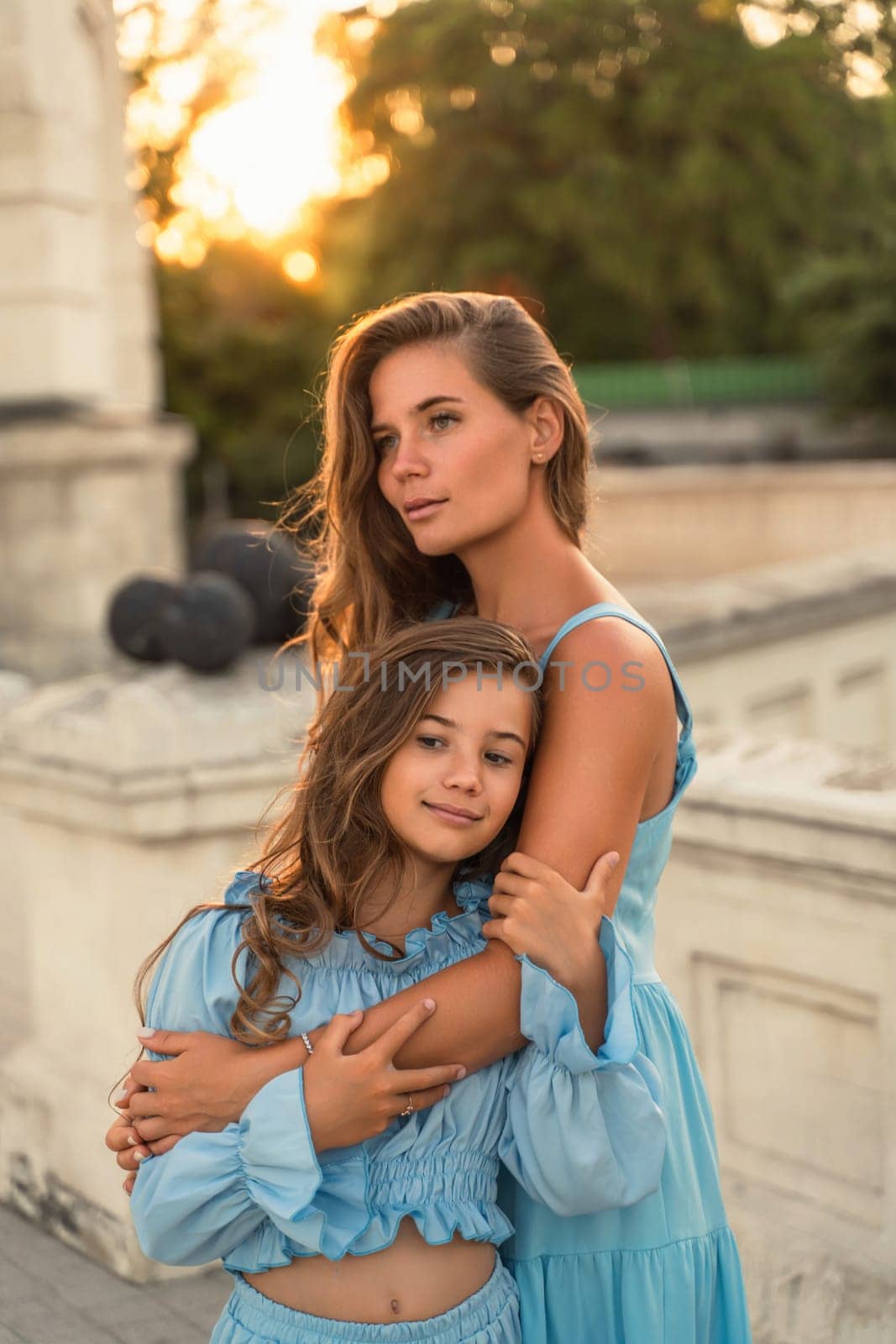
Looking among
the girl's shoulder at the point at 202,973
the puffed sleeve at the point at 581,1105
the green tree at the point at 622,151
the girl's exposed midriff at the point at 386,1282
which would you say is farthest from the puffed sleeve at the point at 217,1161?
the green tree at the point at 622,151

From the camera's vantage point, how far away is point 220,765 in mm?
3346

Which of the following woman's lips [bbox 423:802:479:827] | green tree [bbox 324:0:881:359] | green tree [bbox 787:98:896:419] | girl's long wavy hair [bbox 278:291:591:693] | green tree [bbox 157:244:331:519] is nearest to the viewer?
woman's lips [bbox 423:802:479:827]

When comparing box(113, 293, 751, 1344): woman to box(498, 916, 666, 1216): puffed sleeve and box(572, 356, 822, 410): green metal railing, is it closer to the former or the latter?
box(498, 916, 666, 1216): puffed sleeve

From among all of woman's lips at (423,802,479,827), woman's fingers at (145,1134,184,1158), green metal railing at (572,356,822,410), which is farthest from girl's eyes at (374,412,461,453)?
green metal railing at (572,356,822,410)

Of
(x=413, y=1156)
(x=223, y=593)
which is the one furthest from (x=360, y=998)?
(x=223, y=593)

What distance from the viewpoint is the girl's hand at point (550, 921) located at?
187cm

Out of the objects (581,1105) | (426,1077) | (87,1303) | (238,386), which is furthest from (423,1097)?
(238,386)

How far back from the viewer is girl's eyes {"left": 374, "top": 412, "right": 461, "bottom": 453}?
2.16 m

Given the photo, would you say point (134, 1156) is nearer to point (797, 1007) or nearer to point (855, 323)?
point (797, 1007)

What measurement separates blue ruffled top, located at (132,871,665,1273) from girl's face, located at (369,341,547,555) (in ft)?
1.96

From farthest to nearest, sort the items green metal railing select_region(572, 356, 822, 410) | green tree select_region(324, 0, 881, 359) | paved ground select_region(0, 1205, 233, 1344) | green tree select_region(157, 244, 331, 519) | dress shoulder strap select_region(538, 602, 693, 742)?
green tree select_region(324, 0, 881, 359), green metal railing select_region(572, 356, 822, 410), green tree select_region(157, 244, 331, 519), paved ground select_region(0, 1205, 233, 1344), dress shoulder strap select_region(538, 602, 693, 742)

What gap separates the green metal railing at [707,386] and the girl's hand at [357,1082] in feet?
77.9

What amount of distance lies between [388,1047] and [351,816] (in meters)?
0.33

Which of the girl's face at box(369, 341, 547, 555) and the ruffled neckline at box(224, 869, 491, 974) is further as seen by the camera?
the girl's face at box(369, 341, 547, 555)
